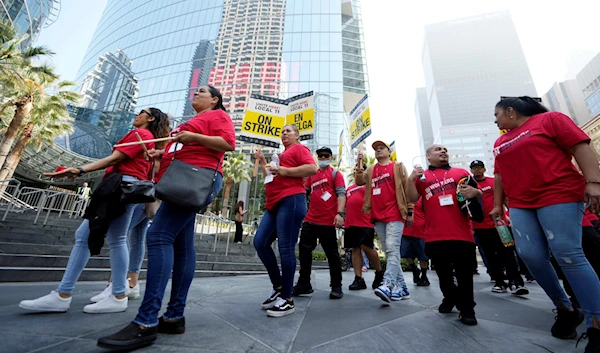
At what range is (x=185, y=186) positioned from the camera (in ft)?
5.49

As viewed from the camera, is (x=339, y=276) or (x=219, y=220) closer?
(x=339, y=276)

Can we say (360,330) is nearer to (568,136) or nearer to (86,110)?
(568,136)

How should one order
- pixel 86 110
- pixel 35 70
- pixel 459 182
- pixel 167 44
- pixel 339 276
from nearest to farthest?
pixel 459 182
pixel 339 276
pixel 35 70
pixel 86 110
pixel 167 44

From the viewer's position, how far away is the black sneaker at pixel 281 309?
2228 mm

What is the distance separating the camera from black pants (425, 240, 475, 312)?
2.45m

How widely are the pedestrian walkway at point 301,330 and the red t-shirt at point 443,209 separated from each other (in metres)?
0.75

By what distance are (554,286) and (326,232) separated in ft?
7.55

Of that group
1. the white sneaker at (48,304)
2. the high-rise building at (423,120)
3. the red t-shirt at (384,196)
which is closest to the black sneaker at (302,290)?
the red t-shirt at (384,196)

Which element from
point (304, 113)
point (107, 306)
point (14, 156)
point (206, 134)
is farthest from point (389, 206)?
point (14, 156)

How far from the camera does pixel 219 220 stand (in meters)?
10.1

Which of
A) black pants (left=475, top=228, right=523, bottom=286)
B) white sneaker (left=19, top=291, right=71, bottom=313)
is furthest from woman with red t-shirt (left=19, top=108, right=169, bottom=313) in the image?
black pants (left=475, top=228, right=523, bottom=286)

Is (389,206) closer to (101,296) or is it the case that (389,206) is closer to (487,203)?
(487,203)

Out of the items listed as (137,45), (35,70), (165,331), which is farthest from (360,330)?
(137,45)

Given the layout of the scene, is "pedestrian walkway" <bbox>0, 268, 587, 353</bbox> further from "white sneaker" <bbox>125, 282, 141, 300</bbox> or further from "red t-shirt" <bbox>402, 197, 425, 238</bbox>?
"red t-shirt" <bbox>402, 197, 425, 238</bbox>
